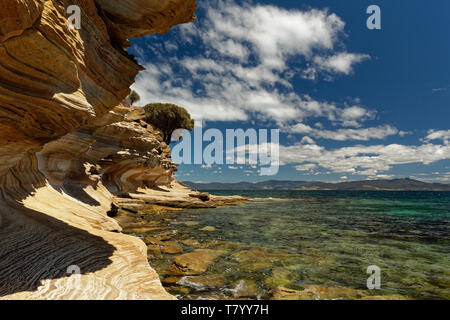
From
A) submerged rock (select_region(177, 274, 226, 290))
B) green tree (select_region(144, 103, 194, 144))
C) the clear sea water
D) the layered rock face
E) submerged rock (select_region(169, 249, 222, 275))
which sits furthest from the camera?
green tree (select_region(144, 103, 194, 144))

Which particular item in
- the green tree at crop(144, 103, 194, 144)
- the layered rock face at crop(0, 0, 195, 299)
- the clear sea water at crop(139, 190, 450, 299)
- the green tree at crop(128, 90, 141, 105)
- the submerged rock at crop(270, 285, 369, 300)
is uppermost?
the green tree at crop(128, 90, 141, 105)

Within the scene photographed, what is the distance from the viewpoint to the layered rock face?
4.44 meters

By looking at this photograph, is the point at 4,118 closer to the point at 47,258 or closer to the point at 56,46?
the point at 56,46

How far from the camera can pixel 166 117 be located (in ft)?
168

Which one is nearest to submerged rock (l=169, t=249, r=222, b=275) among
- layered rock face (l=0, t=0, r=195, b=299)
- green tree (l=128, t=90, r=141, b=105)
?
layered rock face (l=0, t=0, r=195, b=299)

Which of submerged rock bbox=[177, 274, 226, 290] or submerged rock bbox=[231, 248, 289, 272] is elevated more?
submerged rock bbox=[177, 274, 226, 290]

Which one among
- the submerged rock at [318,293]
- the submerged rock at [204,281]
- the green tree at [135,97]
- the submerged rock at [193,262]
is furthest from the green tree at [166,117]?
the submerged rock at [318,293]

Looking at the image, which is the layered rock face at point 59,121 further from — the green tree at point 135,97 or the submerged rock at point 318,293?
the green tree at point 135,97

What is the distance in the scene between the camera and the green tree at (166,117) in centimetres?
5075

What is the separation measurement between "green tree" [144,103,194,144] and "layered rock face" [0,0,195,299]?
42.4m

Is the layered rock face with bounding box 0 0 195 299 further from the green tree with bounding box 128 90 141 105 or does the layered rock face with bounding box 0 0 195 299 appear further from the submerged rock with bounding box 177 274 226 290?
the green tree with bounding box 128 90 141 105

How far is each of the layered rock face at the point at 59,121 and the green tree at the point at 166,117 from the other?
42.4 m
